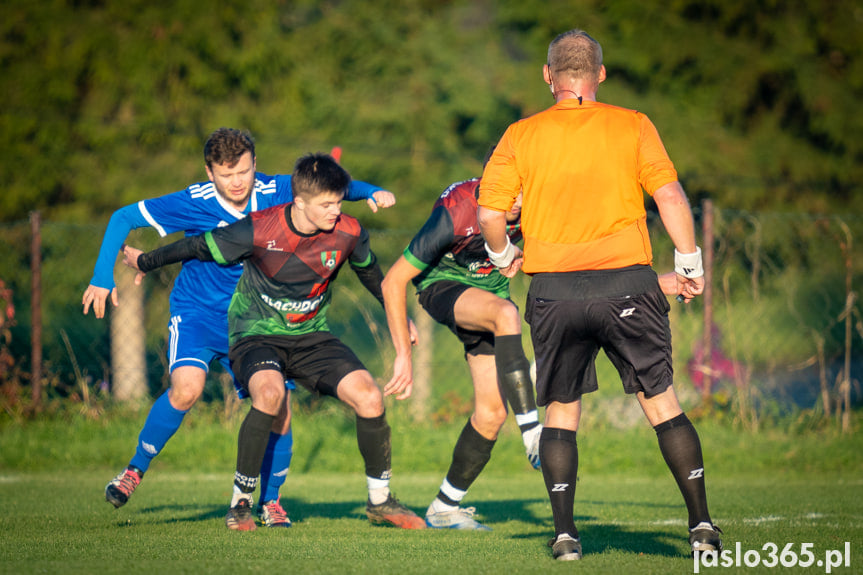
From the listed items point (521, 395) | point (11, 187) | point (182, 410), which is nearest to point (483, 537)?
point (521, 395)

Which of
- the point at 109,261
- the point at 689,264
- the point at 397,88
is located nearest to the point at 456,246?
the point at 689,264

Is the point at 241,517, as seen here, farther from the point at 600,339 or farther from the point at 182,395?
the point at 600,339

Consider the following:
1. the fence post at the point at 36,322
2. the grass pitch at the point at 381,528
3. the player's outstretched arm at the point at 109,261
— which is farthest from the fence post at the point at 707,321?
the fence post at the point at 36,322

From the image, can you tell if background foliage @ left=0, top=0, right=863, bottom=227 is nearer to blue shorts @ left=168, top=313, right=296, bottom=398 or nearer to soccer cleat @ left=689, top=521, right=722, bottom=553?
blue shorts @ left=168, top=313, right=296, bottom=398

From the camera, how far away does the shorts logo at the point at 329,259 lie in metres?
4.95

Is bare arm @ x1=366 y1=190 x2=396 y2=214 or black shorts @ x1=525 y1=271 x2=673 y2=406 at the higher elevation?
bare arm @ x1=366 y1=190 x2=396 y2=214

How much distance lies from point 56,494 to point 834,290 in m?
10.8

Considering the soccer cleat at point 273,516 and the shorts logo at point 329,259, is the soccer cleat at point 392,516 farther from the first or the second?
the shorts logo at point 329,259

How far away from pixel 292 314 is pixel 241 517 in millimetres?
1135

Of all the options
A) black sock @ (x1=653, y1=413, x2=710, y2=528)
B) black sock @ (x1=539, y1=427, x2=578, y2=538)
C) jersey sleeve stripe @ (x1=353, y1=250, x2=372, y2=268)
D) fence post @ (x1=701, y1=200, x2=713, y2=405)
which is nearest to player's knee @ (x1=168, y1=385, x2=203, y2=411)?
jersey sleeve stripe @ (x1=353, y1=250, x2=372, y2=268)

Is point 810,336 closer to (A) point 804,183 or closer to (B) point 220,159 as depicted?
(A) point 804,183

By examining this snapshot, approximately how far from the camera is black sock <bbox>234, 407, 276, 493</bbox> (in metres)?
4.73

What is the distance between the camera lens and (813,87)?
13.8 m

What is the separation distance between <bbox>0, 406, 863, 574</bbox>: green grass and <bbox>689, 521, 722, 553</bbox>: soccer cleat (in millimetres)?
112
